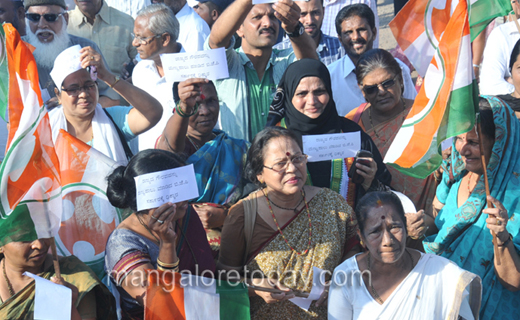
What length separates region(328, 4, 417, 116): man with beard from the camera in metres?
4.91

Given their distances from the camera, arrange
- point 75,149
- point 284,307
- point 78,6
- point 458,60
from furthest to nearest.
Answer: point 78,6
point 75,149
point 284,307
point 458,60

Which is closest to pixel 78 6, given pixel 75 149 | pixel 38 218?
pixel 75 149

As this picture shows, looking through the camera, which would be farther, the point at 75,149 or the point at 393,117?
the point at 393,117

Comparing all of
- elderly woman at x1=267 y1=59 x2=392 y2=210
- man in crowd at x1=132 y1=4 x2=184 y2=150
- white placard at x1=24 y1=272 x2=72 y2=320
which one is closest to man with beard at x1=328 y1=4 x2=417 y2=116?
elderly woman at x1=267 y1=59 x2=392 y2=210

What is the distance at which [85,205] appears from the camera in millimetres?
3490

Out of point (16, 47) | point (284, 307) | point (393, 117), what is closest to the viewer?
A: point (16, 47)

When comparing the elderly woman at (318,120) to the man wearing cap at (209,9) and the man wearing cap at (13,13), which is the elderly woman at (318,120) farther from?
the man wearing cap at (13,13)

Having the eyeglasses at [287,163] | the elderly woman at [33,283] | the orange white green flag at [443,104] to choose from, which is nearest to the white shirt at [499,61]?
the orange white green flag at [443,104]

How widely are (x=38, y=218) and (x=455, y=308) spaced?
7.10ft

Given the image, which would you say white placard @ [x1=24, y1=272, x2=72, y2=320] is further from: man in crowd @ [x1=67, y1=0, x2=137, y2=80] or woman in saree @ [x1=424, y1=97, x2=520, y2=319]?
man in crowd @ [x1=67, y1=0, x2=137, y2=80]

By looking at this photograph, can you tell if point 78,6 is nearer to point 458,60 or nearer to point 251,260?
point 251,260

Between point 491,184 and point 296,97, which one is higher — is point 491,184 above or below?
below

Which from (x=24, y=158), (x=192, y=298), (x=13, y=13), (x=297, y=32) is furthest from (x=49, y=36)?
(x=192, y=298)

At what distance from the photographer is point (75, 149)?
3.56 meters
